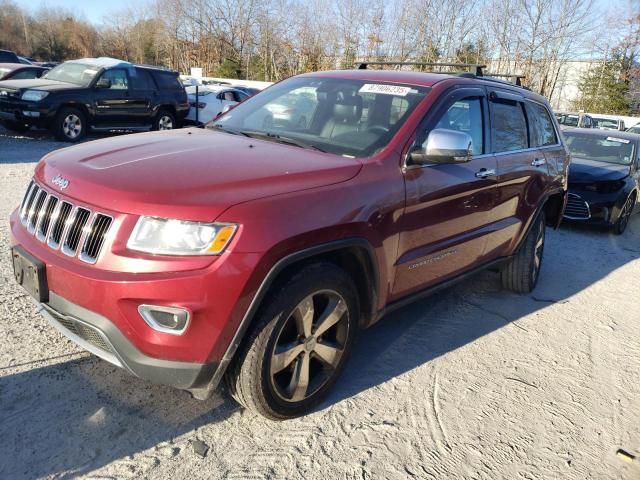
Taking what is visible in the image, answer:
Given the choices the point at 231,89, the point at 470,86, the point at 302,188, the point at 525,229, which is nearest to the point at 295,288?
the point at 302,188

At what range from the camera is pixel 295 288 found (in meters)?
2.64

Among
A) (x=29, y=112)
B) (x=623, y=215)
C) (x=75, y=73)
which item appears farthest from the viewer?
(x=75, y=73)

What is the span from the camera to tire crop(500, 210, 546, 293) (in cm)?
502

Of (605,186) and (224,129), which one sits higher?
(224,129)

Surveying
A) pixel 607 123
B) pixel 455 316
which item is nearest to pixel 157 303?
pixel 455 316

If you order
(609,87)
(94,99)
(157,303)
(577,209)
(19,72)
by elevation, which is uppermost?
(609,87)

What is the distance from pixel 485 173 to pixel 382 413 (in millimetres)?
1852

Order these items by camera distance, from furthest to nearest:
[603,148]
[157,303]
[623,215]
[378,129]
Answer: [603,148] < [623,215] < [378,129] < [157,303]

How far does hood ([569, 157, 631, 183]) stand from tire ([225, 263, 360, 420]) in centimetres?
650

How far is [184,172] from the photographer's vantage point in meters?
2.63

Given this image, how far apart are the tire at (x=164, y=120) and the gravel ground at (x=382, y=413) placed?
30.3 feet

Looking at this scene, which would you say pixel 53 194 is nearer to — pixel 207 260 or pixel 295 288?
pixel 207 260

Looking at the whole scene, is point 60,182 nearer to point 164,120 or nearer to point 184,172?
point 184,172

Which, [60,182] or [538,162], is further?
[538,162]
